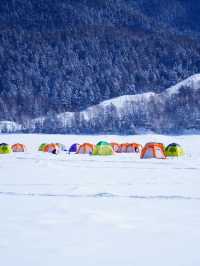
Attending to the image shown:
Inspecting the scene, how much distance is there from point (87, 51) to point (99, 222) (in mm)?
128136

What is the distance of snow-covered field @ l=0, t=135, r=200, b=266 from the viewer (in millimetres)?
6172

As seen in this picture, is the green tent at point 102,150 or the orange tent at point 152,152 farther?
the green tent at point 102,150

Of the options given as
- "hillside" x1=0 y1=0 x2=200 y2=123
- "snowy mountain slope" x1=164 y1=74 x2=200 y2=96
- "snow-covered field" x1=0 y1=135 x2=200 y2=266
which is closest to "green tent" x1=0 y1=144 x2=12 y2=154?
"snow-covered field" x1=0 y1=135 x2=200 y2=266

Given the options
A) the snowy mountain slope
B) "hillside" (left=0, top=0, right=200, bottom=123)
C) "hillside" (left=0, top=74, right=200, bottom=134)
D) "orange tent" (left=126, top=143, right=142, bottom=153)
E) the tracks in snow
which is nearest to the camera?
the tracks in snow

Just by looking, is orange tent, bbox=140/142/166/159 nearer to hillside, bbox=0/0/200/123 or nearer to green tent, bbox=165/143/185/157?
green tent, bbox=165/143/185/157

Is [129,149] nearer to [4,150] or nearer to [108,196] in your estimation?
[4,150]

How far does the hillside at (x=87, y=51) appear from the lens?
376ft

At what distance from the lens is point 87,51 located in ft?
439

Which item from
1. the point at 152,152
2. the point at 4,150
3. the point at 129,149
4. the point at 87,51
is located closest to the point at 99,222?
the point at 152,152

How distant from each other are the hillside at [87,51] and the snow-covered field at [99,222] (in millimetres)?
86378

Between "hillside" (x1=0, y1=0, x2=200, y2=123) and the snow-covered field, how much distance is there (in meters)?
86.4

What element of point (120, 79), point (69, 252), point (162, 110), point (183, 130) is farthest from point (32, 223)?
point (120, 79)

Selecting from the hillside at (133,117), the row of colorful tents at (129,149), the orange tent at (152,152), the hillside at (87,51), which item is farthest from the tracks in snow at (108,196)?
the hillside at (87,51)

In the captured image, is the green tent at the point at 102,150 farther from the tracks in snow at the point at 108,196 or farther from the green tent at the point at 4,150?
the tracks in snow at the point at 108,196
